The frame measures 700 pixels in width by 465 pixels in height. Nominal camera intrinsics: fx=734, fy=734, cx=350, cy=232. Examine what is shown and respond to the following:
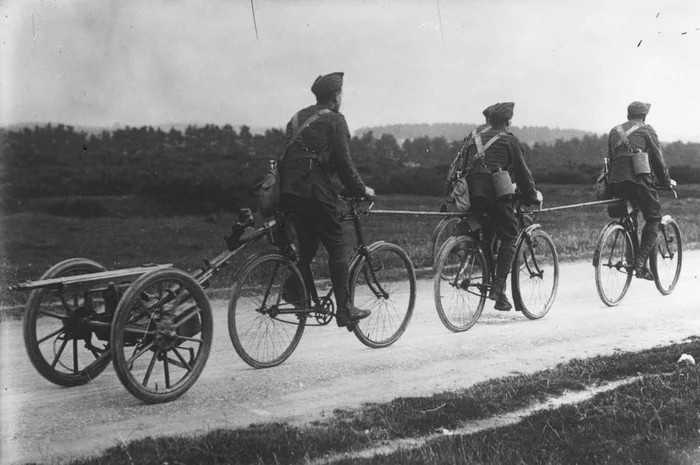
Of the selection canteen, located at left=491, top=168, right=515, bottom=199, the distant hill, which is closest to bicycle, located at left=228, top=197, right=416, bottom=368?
canteen, located at left=491, top=168, right=515, bottom=199

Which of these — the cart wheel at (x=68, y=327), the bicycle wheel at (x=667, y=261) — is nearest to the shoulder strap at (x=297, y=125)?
the cart wheel at (x=68, y=327)

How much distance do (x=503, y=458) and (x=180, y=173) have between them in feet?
41.0

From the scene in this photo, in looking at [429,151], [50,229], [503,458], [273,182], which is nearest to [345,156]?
[273,182]

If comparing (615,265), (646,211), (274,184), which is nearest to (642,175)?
(646,211)

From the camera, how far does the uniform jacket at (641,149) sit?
26.8 feet

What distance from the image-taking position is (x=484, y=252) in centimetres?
715

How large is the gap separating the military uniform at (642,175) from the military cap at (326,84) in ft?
13.4

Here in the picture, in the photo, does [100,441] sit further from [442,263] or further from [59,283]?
[442,263]

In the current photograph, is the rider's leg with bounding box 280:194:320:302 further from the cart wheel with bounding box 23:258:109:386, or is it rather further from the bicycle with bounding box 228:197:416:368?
the cart wheel with bounding box 23:258:109:386

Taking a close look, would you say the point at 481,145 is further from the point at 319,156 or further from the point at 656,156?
the point at 656,156

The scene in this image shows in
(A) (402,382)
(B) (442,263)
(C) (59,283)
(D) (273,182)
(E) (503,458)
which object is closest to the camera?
(E) (503,458)

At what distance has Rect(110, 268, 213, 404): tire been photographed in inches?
169

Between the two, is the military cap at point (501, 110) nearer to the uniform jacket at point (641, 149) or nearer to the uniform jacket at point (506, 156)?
the uniform jacket at point (506, 156)

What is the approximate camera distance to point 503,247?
7.02m
